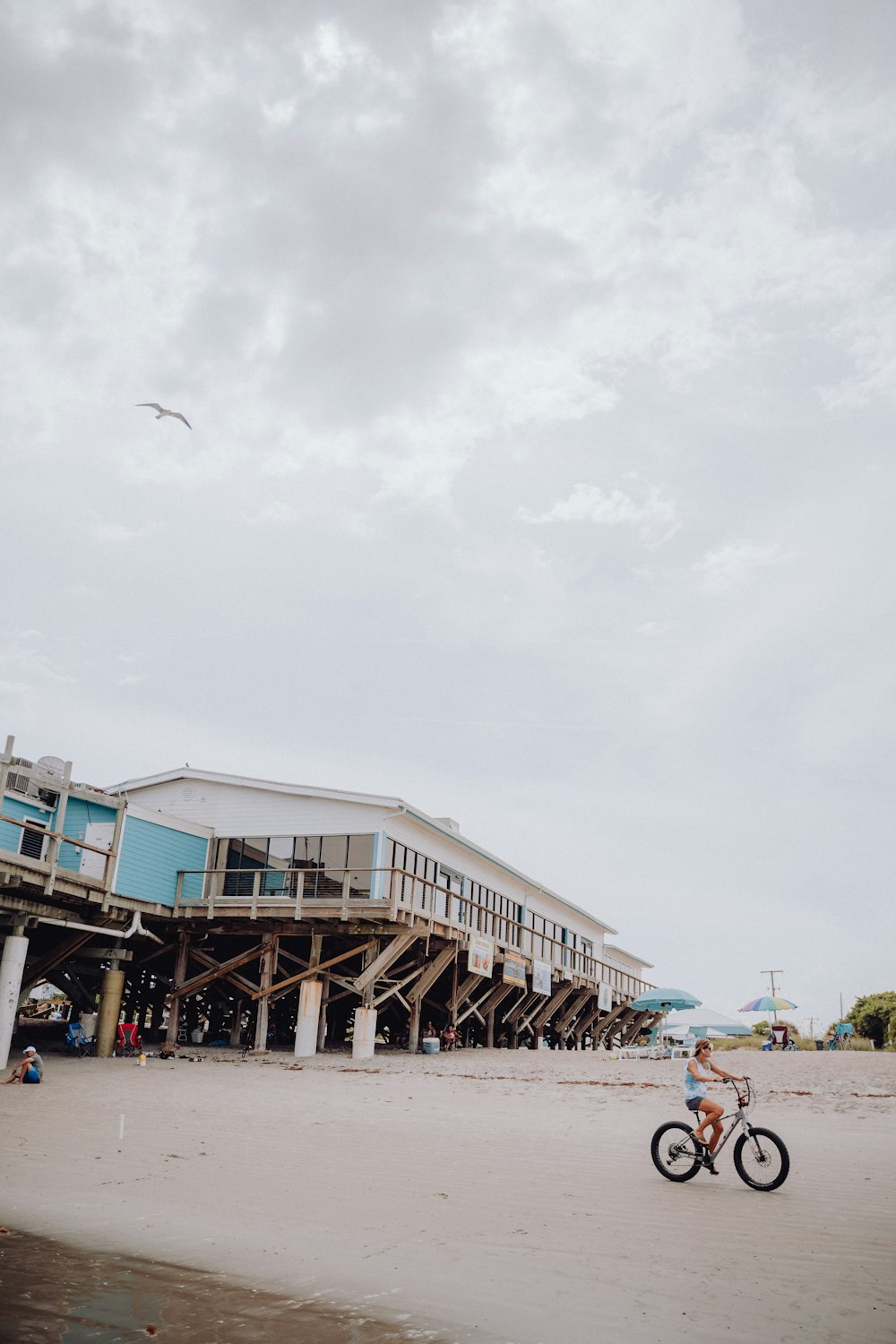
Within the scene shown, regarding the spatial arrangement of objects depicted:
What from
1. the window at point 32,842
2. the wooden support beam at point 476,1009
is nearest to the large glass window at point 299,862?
the window at point 32,842

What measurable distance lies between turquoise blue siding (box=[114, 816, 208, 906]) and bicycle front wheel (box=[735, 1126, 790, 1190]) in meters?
16.3

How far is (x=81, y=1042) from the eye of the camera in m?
21.4

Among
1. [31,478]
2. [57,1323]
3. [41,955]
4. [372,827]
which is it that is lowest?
[57,1323]

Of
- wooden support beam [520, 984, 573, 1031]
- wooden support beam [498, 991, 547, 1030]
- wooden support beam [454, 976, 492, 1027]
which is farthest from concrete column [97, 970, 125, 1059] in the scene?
wooden support beam [520, 984, 573, 1031]

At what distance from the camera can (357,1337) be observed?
17.6ft

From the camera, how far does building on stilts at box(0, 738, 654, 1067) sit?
809 inches

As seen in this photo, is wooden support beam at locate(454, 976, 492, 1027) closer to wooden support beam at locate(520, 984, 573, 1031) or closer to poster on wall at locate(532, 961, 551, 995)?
poster on wall at locate(532, 961, 551, 995)

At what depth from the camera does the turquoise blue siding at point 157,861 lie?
22141 millimetres

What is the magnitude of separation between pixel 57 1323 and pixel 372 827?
18594mm

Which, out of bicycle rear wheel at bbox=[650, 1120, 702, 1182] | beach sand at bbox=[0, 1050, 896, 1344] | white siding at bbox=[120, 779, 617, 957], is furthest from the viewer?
white siding at bbox=[120, 779, 617, 957]

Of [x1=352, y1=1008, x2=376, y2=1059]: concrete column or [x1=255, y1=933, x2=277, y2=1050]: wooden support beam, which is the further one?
[x1=255, y1=933, x2=277, y2=1050]: wooden support beam

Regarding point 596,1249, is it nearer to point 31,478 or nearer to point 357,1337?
point 357,1337

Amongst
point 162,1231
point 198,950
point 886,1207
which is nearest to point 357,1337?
point 162,1231

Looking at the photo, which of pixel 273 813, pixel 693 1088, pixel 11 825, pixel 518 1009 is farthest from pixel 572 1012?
pixel 693 1088
